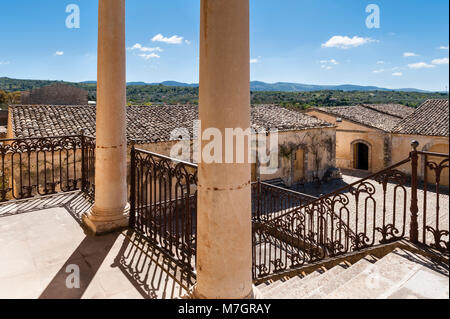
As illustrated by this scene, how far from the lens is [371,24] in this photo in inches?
166

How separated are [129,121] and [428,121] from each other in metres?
19.8

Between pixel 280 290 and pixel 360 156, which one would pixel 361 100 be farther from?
pixel 280 290

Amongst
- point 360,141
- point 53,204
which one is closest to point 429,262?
point 53,204

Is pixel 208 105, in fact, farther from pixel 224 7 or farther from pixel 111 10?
pixel 111 10

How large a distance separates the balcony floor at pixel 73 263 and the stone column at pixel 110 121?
341mm

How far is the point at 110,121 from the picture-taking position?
4.83 metres

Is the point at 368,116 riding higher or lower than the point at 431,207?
higher

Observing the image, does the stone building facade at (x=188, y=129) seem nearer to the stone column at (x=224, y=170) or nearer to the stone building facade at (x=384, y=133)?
the stone building facade at (x=384, y=133)

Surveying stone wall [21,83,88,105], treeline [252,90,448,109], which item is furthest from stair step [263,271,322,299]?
treeline [252,90,448,109]

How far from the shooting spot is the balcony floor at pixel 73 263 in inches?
129

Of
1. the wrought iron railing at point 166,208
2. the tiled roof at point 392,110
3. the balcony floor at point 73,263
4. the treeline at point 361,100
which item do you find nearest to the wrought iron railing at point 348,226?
the wrought iron railing at point 166,208

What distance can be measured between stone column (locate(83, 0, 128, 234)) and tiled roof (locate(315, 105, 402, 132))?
24.0m

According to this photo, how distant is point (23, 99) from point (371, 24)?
108 ft
